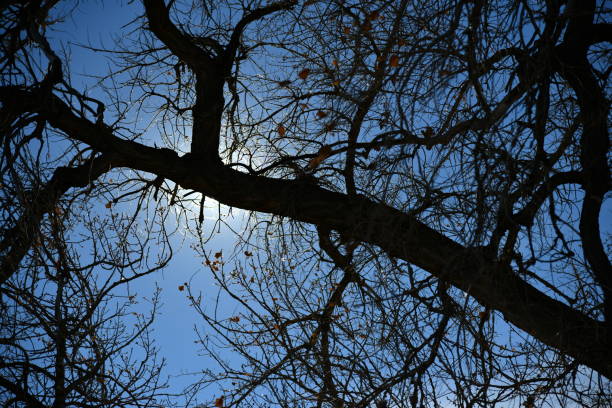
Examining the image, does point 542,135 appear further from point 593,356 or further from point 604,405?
point 604,405

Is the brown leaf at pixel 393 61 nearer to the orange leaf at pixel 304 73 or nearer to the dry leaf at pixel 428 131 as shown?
the dry leaf at pixel 428 131

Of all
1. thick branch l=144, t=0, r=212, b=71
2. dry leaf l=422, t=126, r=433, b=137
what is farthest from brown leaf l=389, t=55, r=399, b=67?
thick branch l=144, t=0, r=212, b=71

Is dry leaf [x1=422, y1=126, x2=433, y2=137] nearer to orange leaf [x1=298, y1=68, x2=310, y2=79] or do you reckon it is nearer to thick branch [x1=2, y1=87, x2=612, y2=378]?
thick branch [x1=2, y1=87, x2=612, y2=378]

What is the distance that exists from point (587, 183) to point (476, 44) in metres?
1.21

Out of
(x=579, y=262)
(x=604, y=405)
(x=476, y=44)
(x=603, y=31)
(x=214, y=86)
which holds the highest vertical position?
(x=214, y=86)

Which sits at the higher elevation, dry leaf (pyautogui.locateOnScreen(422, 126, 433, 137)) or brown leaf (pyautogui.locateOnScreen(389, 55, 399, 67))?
brown leaf (pyautogui.locateOnScreen(389, 55, 399, 67))

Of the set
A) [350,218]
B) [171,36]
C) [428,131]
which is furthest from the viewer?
[171,36]

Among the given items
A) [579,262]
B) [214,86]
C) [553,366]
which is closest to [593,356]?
[553,366]

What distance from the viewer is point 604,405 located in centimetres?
253

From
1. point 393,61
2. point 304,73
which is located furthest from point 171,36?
point 393,61

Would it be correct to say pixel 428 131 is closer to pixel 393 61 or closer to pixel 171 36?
pixel 393 61

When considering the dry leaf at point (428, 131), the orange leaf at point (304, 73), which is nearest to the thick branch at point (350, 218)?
the dry leaf at point (428, 131)

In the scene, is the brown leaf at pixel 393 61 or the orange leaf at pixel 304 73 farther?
the orange leaf at pixel 304 73

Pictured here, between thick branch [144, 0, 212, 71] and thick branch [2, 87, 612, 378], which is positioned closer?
thick branch [2, 87, 612, 378]
